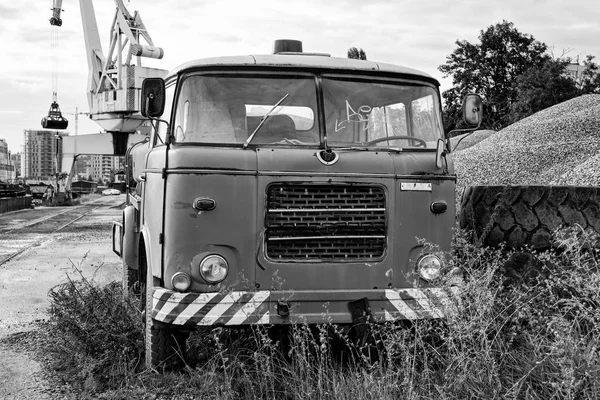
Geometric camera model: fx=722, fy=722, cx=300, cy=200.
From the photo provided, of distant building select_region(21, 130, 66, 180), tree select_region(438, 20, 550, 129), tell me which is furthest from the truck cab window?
distant building select_region(21, 130, 66, 180)

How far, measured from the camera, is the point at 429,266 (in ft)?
16.3

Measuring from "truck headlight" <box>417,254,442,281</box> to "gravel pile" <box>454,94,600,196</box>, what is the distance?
449cm

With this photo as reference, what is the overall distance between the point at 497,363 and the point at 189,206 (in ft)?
7.02

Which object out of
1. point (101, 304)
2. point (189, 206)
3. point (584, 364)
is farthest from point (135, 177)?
point (584, 364)

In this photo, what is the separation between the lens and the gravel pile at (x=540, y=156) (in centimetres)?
1016

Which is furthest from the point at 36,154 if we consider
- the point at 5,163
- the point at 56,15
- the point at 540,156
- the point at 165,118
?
the point at 165,118

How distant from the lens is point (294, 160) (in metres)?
4.77

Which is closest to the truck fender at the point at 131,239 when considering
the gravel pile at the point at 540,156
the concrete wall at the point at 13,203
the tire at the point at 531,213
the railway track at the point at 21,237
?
the tire at the point at 531,213

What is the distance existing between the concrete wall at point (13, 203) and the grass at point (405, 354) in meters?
27.8

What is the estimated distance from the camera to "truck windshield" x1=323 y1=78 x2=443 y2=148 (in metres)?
5.14

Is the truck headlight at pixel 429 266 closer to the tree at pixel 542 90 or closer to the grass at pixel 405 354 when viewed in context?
the grass at pixel 405 354

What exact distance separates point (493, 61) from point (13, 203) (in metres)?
34.4

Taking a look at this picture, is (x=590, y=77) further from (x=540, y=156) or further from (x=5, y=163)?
(x=5, y=163)

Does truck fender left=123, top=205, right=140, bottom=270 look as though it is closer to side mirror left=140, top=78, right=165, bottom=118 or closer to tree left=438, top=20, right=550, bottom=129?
side mirror left=140, top=78, right=165, bottom=118
